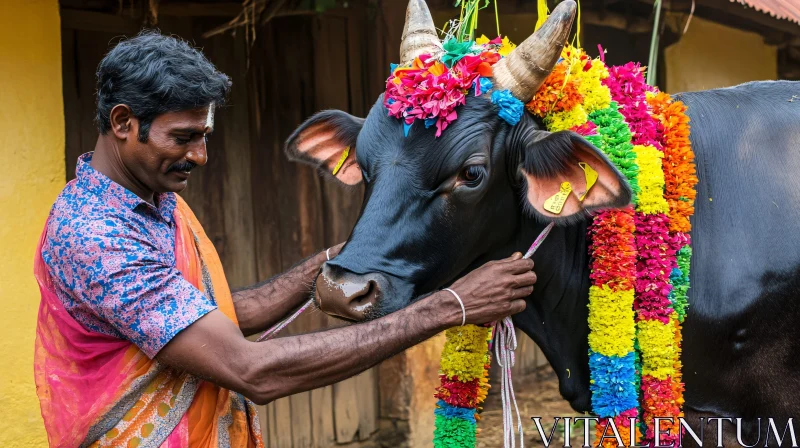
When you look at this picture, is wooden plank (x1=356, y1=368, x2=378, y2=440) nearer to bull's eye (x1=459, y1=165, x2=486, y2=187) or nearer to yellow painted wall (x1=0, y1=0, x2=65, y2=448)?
yellow painted wall (x1=0, y1=0, x2=65, y2=448)

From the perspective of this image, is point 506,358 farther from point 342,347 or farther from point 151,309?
point 151,309

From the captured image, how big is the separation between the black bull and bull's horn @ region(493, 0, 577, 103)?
11 centimetres

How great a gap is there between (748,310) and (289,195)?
3461 mm

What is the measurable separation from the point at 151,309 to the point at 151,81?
0.69m

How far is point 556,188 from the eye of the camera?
2.91 meters

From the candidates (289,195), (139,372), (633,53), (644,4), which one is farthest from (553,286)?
(633,53)

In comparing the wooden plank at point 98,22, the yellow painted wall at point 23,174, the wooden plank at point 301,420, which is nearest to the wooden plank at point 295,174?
the wooden plank at point 301,420

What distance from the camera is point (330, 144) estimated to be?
362cm

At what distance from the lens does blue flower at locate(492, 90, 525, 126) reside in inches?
115

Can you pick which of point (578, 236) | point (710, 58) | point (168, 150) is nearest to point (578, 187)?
point (578, 236)

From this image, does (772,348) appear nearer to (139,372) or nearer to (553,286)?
(553,286)

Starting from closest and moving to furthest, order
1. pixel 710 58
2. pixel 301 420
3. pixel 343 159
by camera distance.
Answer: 1. pixel 343 159
2. pixel 301 420
3. pixel 710 58

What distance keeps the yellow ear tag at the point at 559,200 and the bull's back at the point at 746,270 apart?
0.62m

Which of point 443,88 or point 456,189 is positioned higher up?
point 443,88
